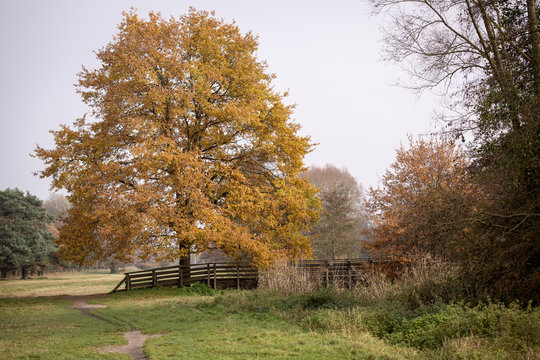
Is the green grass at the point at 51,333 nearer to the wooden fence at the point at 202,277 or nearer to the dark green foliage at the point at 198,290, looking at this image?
the wooden fence at the point at 202,277

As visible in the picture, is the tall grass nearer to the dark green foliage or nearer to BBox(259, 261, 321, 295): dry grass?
BBox(259, 261, 321, 295): dry grass

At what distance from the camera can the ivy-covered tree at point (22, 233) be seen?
37.2 m

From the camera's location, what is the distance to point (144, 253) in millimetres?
17703

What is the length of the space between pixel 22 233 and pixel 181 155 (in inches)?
1147

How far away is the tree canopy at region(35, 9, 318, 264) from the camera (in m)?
17.4

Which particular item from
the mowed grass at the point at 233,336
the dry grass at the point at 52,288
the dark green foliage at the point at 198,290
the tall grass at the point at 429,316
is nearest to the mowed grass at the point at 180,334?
the mowed grass at the point at 233,336

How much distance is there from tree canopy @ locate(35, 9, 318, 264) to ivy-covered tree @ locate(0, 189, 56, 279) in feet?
75.3

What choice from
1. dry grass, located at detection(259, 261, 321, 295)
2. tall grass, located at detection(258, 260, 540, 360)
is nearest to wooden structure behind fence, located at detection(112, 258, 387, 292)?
dry grass, located at detection(259, 261, 321, 295)

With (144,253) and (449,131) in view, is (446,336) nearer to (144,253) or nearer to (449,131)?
(449,131)

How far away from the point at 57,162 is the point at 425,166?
17.8 metres

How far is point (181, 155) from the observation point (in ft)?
56.4

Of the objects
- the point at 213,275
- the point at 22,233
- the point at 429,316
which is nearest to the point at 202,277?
the point at 213,275

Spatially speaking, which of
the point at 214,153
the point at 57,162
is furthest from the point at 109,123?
the point at 214,153

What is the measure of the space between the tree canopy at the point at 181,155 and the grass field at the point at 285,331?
3.91 metres
